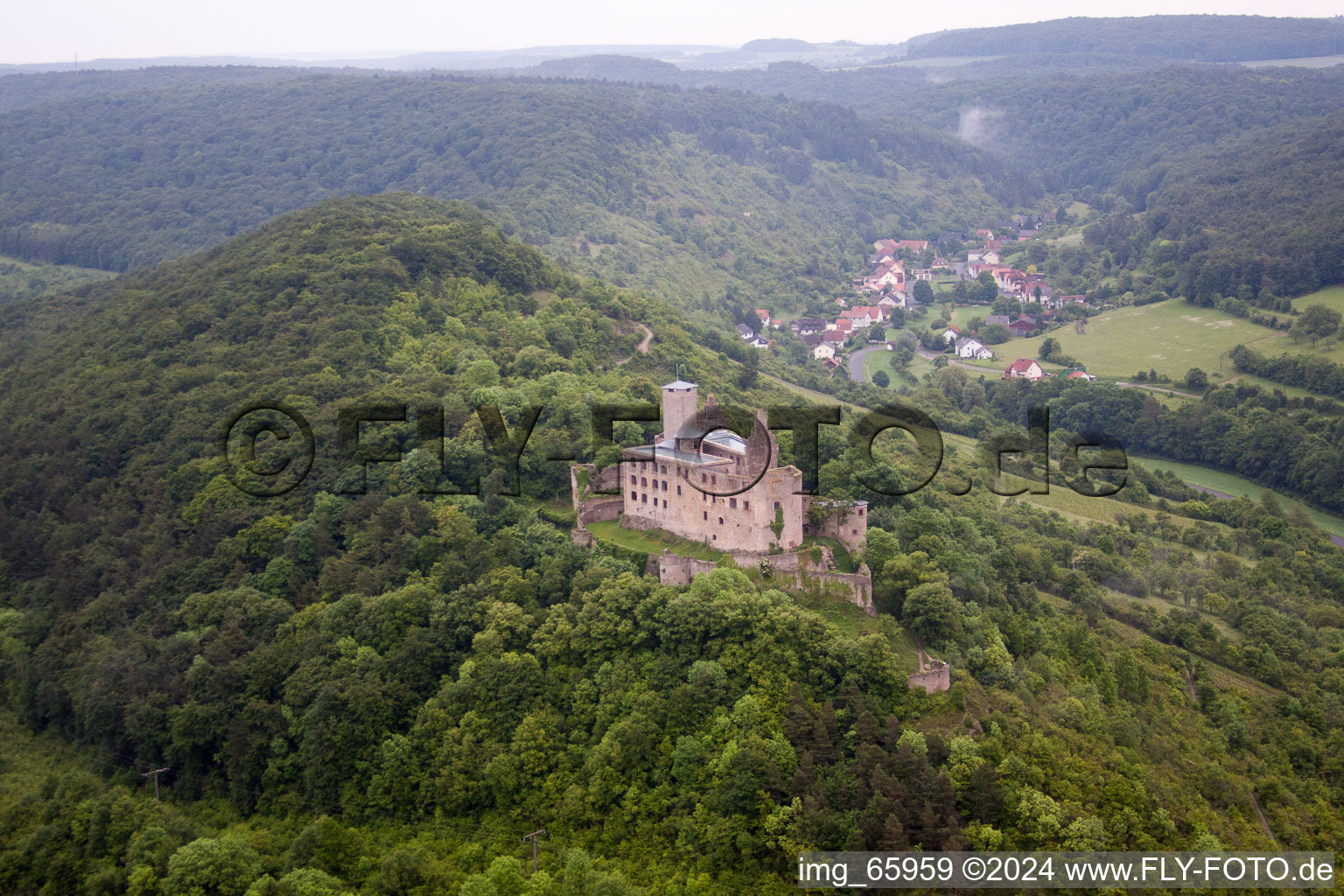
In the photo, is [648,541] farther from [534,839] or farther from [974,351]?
[974,351]

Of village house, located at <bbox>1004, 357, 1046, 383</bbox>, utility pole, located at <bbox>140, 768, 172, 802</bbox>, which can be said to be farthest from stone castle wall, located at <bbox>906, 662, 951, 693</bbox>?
village house, located at <bbox>1004, 357, 1046, 383</bbox>

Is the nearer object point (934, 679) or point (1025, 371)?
point (934, 679)

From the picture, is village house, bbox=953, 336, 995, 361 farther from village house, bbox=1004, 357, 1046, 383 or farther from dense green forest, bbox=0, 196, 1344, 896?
dense green forest, bbox=0, 196, 1344, 896

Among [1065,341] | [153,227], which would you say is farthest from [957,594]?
[153,227]

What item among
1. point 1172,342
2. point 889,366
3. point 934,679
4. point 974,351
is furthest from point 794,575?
point 1172,342

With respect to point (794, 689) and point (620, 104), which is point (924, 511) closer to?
point (794, 689)

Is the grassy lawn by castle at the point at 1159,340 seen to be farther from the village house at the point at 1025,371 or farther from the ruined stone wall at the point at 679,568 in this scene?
the ruined stone wall at the point at 679,568
